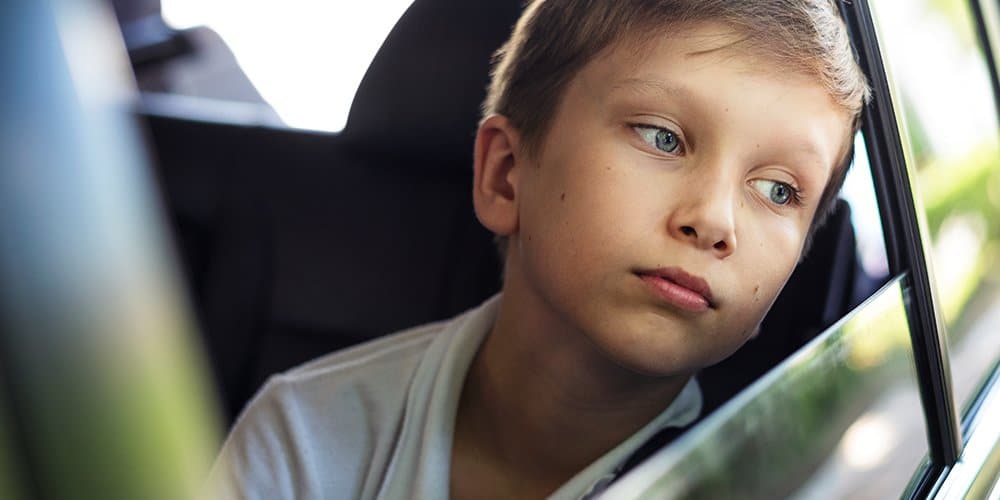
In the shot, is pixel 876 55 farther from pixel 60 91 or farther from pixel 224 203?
pixel 224 203

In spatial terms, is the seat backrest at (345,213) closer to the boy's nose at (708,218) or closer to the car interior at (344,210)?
the car interior at (344,210)

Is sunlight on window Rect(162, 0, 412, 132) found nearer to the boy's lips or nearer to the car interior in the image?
the car interior

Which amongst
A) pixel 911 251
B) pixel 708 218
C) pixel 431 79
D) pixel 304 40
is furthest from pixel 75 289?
pixel 431 79

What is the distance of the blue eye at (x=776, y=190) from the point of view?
0.75m

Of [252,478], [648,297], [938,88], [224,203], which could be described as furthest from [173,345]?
[224,203]

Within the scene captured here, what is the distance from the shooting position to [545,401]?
0.89m

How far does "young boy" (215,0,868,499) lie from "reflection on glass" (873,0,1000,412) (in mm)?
172

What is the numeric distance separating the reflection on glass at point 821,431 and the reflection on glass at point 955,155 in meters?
0.13

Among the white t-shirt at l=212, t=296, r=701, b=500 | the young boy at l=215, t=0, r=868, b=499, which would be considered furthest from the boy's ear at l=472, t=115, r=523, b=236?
the white t-shirt at l=212, t=296, r=701, b=500

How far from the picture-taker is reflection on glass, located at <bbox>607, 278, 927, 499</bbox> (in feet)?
2.35

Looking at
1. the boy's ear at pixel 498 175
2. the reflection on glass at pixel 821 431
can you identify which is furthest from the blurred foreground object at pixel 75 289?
the boy's ear at pixel 498 175

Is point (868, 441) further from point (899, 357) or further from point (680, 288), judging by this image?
point (680, 288)

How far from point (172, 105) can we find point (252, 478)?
1.08 metres

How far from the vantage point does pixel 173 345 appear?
359 millimetres
